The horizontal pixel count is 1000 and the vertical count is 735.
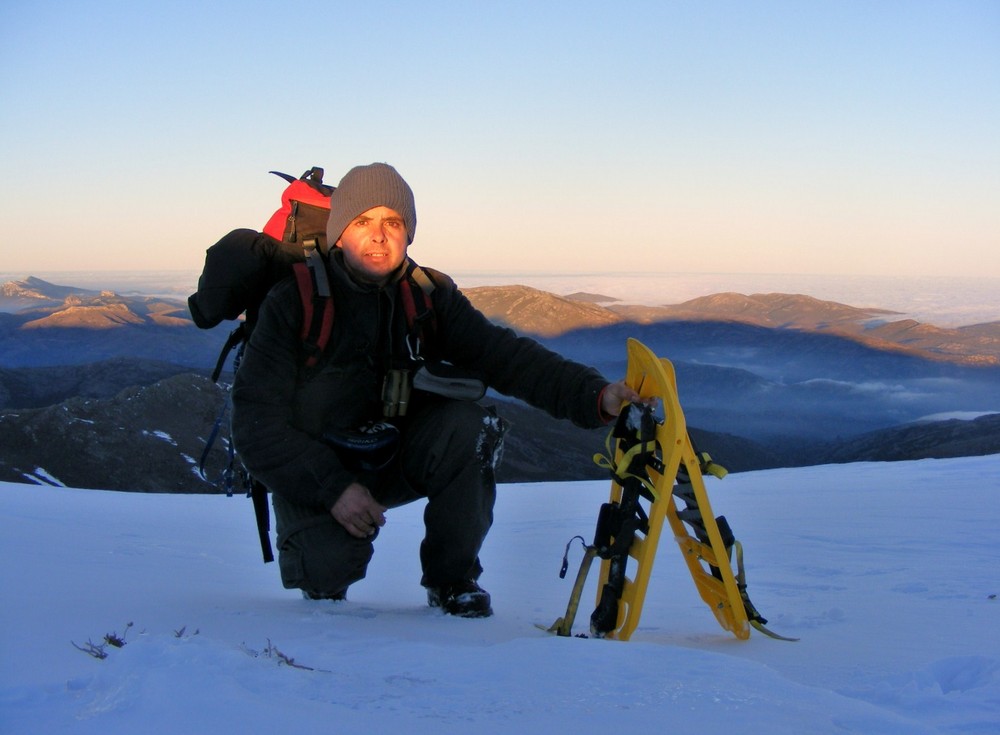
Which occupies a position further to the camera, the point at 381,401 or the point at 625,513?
the point at 381,401

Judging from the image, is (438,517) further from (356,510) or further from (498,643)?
(498,643)

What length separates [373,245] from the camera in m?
3.30

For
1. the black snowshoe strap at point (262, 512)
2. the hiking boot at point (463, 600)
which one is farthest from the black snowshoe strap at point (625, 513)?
the black snowshoe strap at point (262, 512)

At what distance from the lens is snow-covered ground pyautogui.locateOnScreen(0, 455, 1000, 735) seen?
1522 mm

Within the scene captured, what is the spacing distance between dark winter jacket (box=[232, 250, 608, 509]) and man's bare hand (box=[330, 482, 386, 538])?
0.04 metres

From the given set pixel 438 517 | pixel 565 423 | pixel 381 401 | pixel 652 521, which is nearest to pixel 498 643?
pixel 652 521

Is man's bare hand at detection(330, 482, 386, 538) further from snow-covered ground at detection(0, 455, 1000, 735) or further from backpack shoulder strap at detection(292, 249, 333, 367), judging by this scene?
backpack shoulder strap at detection(292, 249, 333, 367)

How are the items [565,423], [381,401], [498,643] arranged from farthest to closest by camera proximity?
1. [565,423]
2. [381,401]
3. [498,643]

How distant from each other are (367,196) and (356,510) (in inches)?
44.7

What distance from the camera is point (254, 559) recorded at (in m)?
4.68

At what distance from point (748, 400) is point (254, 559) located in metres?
98.5

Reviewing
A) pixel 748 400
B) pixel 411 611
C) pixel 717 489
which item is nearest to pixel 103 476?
pixel 717 489

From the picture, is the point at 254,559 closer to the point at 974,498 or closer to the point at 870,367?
the point at 974,498

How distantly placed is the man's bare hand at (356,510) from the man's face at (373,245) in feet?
2.58
